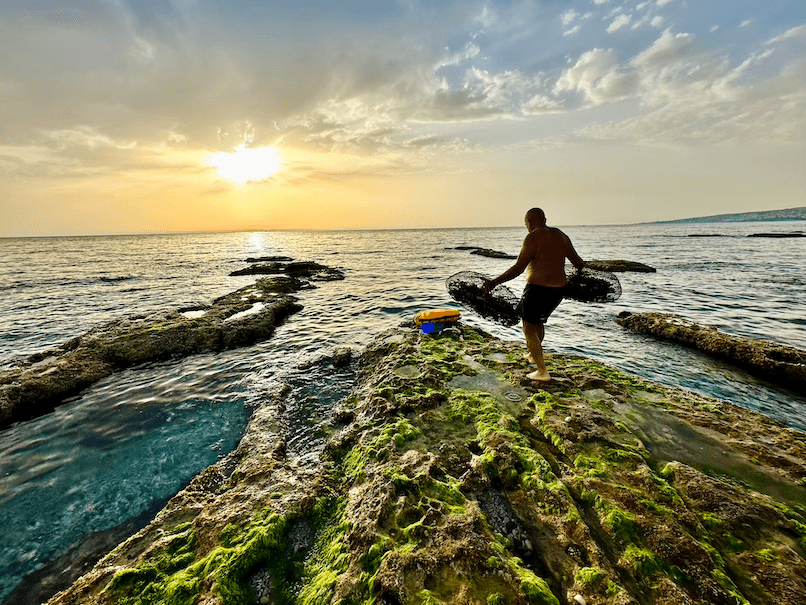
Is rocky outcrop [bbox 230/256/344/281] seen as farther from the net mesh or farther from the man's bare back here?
the man's bare back

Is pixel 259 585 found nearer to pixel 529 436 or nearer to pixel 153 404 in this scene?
pixel 529 436

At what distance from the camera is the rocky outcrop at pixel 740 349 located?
27.5 feet

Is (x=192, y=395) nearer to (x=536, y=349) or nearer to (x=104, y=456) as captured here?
(x=104, y=456)

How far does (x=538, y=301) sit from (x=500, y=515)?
4267 millimetres

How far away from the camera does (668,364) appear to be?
9703 millimetres

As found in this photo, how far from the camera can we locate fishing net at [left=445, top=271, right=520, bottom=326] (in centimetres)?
1142

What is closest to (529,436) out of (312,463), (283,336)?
(312,463)

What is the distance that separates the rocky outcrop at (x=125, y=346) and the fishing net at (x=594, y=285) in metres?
12.8

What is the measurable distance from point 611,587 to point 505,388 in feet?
13.5

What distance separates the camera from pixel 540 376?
22.6 feet

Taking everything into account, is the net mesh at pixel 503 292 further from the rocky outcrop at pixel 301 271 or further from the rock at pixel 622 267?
the rock at pixel 622 267

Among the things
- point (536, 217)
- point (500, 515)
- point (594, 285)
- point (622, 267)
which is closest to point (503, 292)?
point (594, 285)

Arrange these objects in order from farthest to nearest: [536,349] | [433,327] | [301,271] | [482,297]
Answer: [301,271] → [482,297] → [433,327] → [536,349]

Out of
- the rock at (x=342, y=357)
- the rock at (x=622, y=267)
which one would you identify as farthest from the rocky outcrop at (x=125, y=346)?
the rock at (x=622, y=267)
